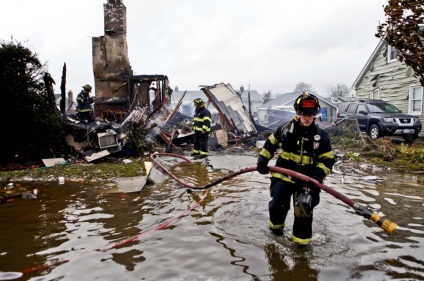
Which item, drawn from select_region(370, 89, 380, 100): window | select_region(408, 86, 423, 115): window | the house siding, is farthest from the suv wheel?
select_region(370, 89, 380, 100): window

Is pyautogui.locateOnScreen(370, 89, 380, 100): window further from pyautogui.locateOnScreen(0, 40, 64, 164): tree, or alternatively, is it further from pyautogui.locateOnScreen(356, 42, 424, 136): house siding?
pyautogui.locateOnScreen(0, 40, 64, 164): tree

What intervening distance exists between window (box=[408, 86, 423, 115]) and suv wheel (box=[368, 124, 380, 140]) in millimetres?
4326

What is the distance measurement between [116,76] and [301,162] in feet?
49.5

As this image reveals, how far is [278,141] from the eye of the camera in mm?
3873

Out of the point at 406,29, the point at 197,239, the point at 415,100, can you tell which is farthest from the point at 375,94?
the point at 197,239

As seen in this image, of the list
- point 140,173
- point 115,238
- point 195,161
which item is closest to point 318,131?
point 115,238

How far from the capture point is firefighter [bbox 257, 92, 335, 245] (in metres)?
3.51

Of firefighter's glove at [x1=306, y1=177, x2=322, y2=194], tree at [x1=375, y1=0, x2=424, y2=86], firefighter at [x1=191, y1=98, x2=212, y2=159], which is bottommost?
firefighter's glove at [x1=306, y1=177, x2=322, y2=194]

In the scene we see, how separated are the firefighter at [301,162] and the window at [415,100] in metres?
15.4

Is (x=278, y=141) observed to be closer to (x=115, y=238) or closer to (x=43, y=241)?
(x=115, y=238)

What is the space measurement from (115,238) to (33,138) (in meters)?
6.81

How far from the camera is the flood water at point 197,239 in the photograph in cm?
312

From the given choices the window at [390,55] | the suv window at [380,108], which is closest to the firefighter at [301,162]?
the suv window at [380,108]

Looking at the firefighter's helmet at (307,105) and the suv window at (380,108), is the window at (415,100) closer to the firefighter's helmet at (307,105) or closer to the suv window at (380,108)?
the suv window at (380,108)
